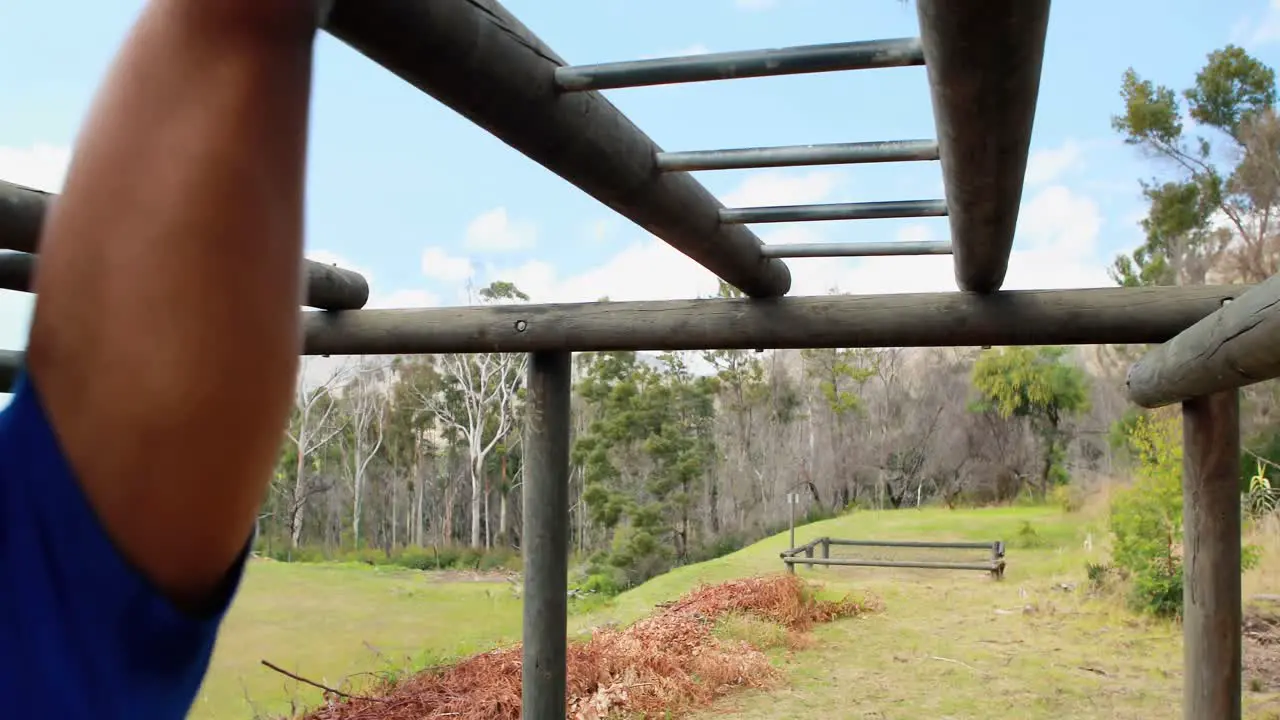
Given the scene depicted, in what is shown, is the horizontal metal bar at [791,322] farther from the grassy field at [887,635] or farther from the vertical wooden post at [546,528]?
the grassy field at [887,635]

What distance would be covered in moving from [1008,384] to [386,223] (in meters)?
17.4

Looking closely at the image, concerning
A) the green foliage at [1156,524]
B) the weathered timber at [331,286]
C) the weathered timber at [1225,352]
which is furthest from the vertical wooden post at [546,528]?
the green foliage at [1156,524]

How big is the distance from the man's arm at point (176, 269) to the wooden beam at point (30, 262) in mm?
1297

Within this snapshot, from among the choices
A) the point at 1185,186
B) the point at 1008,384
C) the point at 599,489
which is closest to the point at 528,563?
the point at 599,489

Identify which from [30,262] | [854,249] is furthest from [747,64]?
[30,262]

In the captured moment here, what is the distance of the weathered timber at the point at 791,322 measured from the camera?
2.96m

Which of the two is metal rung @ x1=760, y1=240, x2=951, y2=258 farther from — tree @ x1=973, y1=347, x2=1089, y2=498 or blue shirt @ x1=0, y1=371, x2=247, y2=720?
tree @ x1=973, y1=347, x2=1089, y2=498

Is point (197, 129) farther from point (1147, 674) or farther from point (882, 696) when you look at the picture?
point (1147, 674)

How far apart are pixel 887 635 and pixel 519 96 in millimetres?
7534

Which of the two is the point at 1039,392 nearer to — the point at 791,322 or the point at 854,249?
the point at 791,322

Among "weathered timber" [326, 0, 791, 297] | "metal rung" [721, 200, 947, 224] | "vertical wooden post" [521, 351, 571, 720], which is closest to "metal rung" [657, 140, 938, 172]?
"weathered timber" [326, 0, 791, 297]

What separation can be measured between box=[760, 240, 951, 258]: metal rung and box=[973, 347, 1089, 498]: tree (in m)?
17.7

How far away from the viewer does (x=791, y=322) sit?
3.19 meters

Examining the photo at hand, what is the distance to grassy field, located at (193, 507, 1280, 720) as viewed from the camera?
624 centimetres
